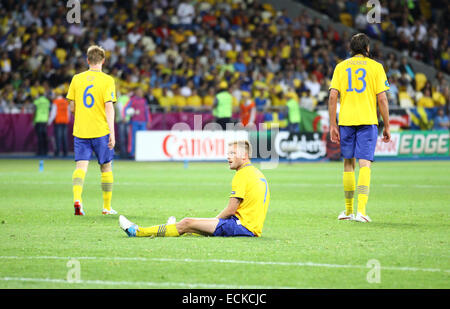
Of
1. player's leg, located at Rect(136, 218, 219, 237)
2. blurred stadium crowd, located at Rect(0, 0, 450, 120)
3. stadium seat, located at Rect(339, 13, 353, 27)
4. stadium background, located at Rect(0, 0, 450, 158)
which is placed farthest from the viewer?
stadium seat, located at Rect(339, 13, 353, 27)

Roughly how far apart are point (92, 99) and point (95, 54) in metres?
0.65

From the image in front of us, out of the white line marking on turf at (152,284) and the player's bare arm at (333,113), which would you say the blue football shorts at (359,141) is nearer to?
the player's bare arm at (333,113)

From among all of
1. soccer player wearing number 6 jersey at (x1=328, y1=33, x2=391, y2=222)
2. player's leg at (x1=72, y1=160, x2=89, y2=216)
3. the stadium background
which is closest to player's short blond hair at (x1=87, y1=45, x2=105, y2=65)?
player's leg at (x1=72, y1=160, x2=89, y2=216)

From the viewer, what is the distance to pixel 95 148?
11953 millimetres

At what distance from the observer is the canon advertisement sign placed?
86.5 ft

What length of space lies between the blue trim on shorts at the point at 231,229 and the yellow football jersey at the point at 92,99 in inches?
135

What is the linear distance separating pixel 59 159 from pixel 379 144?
1085 centimetres

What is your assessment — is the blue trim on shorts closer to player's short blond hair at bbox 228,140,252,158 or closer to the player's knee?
the player's knee

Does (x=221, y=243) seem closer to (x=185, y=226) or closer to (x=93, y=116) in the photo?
(x=185, y=226)

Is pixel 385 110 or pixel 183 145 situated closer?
pixel 385 110

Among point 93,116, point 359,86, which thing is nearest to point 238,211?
point 359,86

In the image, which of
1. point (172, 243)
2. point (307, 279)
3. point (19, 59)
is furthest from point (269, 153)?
point (307, 279)

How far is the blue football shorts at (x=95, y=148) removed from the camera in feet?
39.0

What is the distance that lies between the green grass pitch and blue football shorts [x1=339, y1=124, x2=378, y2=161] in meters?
0.93
